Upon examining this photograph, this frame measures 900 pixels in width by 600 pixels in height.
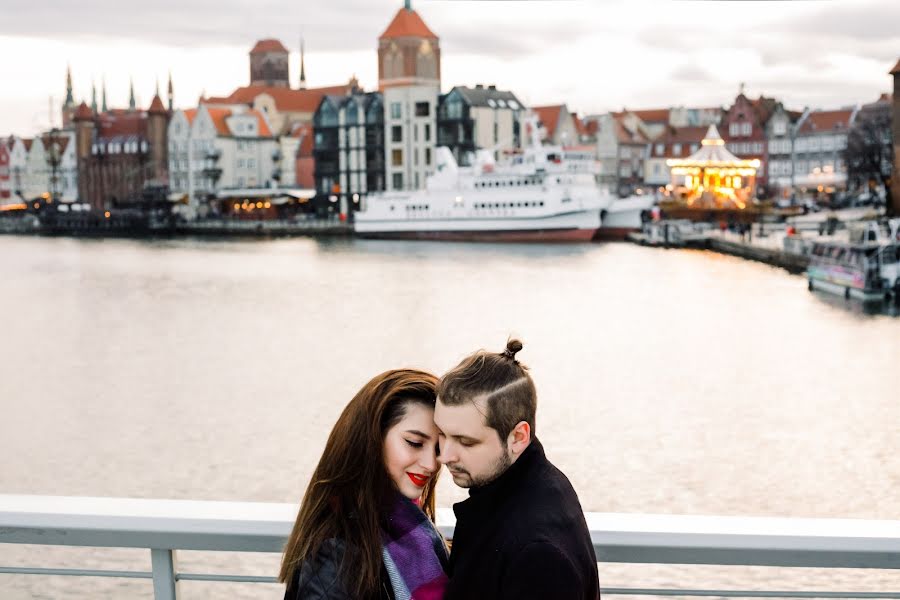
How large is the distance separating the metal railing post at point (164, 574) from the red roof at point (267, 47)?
7861cm

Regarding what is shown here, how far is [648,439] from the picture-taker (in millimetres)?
10773

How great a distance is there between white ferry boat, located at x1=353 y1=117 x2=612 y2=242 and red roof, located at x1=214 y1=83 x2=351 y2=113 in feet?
48.9

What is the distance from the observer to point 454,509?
1.39m

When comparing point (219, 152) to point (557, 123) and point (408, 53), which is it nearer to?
point (408, 53)

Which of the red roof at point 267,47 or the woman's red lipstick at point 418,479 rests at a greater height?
the red roof at point 267,47

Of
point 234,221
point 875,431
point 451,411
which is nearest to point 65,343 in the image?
point 875,431

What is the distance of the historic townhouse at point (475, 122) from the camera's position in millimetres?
49066

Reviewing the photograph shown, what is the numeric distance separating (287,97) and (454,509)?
62.0m

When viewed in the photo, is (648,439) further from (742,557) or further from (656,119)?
(656,119)

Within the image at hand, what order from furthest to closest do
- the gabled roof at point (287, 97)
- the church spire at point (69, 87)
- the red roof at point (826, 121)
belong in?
the church spire at point (69, 87) → the gabled roof at point (287, 97) → the red roof at point (826, 121)

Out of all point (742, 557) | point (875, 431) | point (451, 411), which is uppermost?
point (451, 411)

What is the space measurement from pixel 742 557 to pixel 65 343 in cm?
1837

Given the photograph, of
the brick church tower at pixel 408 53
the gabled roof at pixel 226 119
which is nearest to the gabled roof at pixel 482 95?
the brick church tower at pixel 408 53

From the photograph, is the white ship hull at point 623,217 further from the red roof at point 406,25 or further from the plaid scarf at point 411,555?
the plaid scarf at point 411,555
